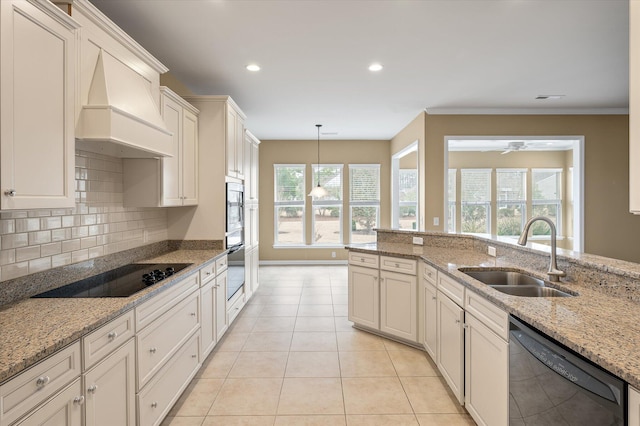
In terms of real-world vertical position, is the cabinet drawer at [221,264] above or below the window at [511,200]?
below

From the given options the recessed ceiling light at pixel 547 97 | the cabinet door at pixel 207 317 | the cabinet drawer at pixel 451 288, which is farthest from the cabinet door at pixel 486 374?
the recessed ceiling light at pixel 547 97

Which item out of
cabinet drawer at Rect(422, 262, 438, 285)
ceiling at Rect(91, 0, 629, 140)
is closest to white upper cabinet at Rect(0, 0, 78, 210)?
ceiling at Rect(91, 0, 629, 140)

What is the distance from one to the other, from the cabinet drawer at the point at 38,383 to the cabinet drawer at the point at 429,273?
7.77ft

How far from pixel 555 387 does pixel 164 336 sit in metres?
2.07

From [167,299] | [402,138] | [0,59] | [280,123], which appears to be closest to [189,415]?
[167,299]

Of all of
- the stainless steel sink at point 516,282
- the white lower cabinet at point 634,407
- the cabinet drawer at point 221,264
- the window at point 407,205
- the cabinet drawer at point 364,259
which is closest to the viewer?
the white lower cabinet at point 634,407

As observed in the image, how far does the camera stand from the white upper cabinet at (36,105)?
4.32 ft

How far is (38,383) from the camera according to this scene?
112cm

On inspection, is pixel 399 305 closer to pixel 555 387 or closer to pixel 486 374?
pixel 486 374

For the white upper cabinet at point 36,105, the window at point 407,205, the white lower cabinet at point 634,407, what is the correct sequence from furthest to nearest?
1. the window at point 407,205
2. the white upper cabinet at point 36,105
3. the white lower cabinet at point 634,407

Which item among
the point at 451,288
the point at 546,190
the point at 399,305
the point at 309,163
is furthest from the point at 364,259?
the point at 546,190

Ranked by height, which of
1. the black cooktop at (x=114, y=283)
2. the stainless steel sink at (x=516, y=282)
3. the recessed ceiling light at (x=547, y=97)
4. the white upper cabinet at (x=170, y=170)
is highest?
the recessed ceiling light at (x=547, y=97)

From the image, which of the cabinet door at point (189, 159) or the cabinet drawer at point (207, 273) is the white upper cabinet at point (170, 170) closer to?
the cabinet door at point (189, 159)

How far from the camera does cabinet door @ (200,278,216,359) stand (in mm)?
2729
